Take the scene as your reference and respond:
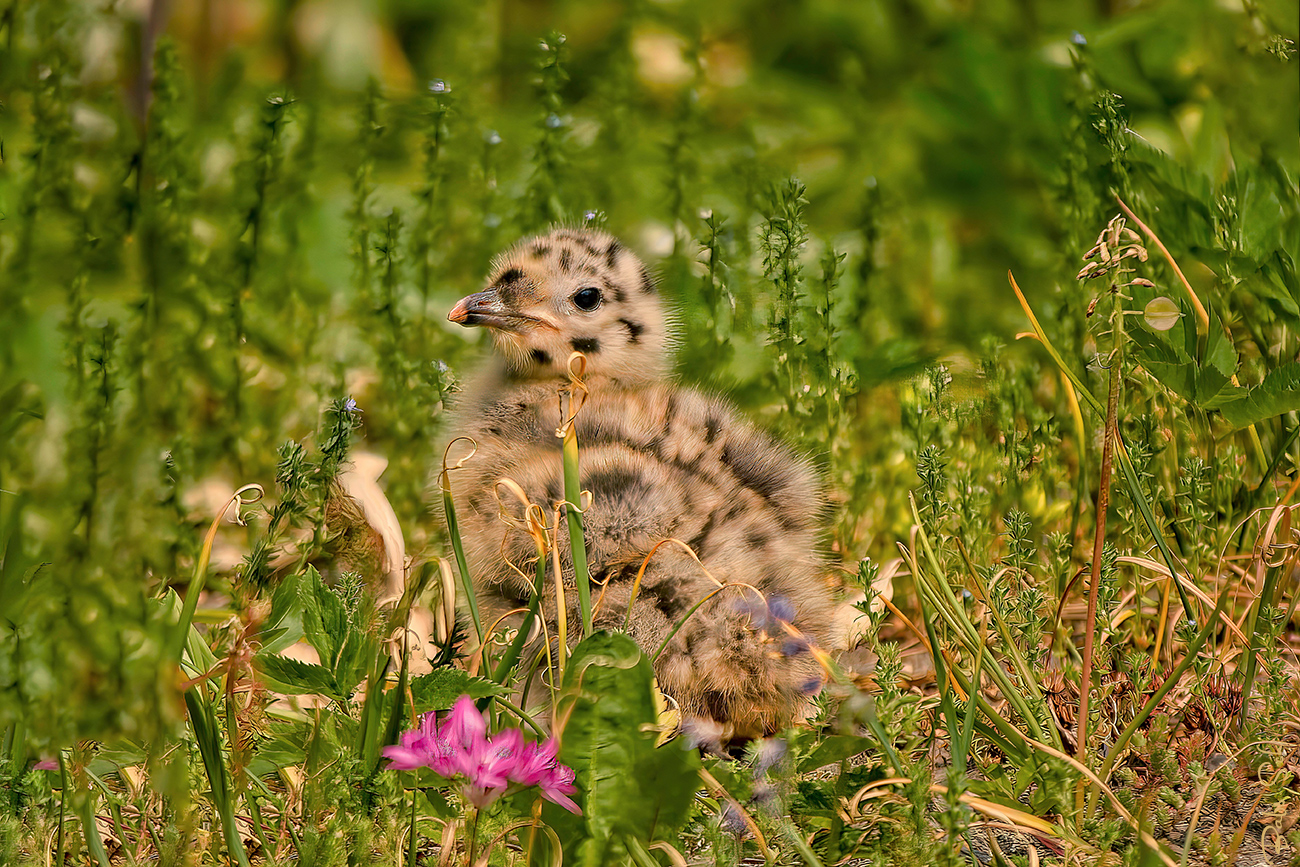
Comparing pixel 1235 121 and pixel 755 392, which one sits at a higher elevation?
pixel 1235 121

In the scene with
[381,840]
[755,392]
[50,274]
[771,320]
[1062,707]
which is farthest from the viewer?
[50,274]

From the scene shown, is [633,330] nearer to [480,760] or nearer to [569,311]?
[569,311]

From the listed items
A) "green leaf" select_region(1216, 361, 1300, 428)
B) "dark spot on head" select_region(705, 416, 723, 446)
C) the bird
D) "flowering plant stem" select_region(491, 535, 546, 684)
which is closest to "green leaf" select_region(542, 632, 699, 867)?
"flowering plant stem" select_region(491, 535, 546, 684)

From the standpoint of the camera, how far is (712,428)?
2549mm

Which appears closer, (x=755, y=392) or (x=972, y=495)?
(x=972, y=495)

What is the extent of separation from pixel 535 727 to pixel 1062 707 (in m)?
0.98

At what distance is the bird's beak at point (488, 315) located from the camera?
2.78 metres

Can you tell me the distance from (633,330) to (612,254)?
19 centimetres

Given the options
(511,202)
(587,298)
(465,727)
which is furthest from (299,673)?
(511,202)

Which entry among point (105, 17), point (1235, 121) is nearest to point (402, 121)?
point (105, 17)

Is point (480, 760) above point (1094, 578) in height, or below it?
below

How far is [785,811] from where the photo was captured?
60.1 inches

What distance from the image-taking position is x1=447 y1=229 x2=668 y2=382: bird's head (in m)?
2.81

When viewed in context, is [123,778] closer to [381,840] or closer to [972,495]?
[381,840]
